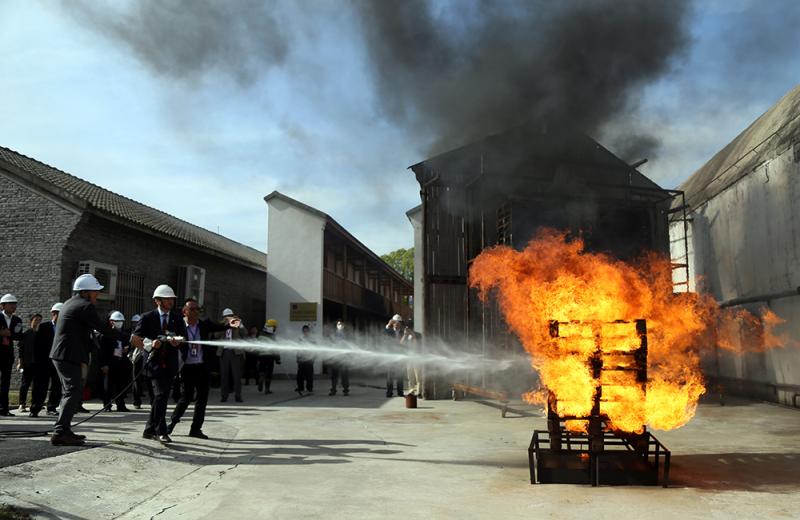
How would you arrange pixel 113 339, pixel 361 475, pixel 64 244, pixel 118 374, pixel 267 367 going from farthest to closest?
pixel 267 367, pixel 64 244, pixel 118 374, pixel 113 339, pixel 361 475

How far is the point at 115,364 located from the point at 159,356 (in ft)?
17.8

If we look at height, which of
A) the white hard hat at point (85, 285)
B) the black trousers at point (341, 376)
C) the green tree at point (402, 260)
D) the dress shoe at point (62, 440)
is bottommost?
the dress shoe at point (62, 440)

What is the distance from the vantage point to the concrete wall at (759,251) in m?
12.6

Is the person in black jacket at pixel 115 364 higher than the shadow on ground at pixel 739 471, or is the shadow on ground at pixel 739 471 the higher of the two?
the person in black jacket at pixel 115 364

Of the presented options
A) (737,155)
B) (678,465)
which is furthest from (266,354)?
(737,155)

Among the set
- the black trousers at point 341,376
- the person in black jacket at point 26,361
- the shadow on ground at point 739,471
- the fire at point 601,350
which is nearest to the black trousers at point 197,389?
the person in black jacket at point 26,361

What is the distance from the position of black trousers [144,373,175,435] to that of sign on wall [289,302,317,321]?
14.1 m

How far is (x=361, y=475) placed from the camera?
5.91 meters

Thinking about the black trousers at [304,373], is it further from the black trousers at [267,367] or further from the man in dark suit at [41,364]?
the man in dark suit at [41,364]

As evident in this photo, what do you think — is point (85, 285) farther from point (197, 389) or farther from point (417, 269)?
point (417, 269)

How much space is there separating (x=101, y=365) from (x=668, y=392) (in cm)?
1020

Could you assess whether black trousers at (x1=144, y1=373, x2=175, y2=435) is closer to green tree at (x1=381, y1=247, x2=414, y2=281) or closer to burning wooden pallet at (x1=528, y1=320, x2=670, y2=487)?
burning wooden pallet at (x1=528, y1=320, x2=670, y2=487)

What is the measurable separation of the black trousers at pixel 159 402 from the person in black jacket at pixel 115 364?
13.7 feet

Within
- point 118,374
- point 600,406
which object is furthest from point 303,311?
point 600,406
